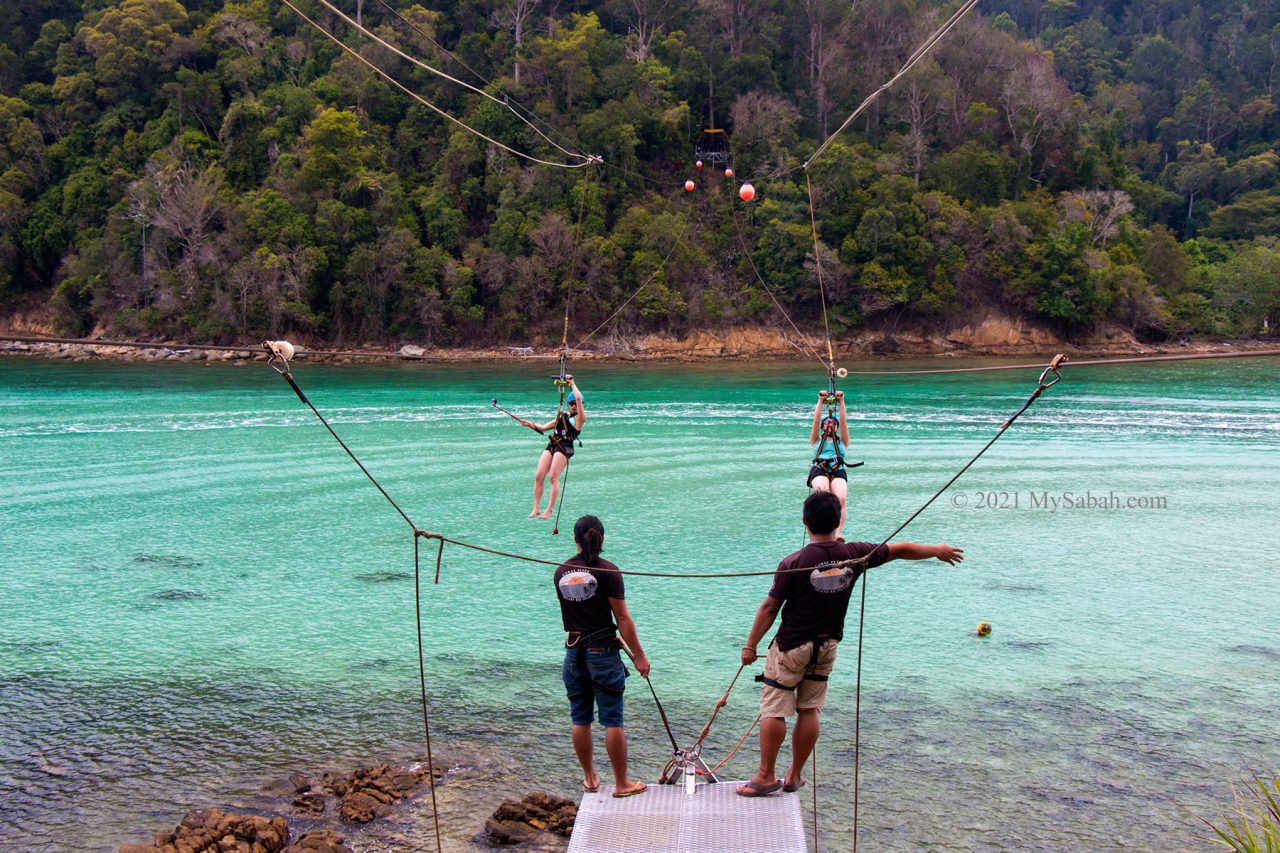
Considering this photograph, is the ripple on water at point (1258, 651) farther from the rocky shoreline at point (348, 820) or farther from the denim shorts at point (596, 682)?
the denim shorts at point (596, 682)

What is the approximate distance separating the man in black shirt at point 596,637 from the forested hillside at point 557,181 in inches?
1805

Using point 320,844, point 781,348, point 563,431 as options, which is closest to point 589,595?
point 320,844

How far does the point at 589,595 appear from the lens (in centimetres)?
595

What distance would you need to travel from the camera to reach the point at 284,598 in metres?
12.2

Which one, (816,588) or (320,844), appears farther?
(320,844)

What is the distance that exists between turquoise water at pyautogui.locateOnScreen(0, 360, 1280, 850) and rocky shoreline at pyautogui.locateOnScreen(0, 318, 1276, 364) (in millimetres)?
25355

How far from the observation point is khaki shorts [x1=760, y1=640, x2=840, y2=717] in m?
5.92

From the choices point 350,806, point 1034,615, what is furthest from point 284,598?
point 1034,615

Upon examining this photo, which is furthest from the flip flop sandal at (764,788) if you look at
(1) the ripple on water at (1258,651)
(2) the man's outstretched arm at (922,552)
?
(1) the ripple on water at (1258,651)

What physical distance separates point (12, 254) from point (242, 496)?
50265 mm

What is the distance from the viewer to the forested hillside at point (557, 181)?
52.2m

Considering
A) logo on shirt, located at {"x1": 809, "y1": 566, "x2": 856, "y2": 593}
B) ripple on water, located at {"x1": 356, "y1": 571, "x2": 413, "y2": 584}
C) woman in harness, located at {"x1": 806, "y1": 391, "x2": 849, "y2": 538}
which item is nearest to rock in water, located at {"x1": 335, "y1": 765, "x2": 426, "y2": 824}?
logo on shirt, located at {"x1": 809, "y1": 566, "x2": 856, "y2": 593}

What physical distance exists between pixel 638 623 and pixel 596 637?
548 centimetres

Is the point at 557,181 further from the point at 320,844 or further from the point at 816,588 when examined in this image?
the point at 816,588
